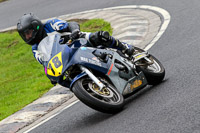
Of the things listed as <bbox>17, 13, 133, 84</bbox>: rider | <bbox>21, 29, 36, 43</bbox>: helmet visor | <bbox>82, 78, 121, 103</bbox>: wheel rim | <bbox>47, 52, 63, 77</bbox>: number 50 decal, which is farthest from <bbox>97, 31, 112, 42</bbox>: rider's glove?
<bbox>21, 29, 36, 43</bbox>: helmet visor

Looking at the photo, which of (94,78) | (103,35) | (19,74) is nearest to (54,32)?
(103,35)

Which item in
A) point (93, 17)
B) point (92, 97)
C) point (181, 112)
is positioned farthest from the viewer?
point (93, 17)

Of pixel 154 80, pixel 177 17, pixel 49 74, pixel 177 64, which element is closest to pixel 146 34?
pixel 177 17

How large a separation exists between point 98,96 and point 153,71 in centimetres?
136

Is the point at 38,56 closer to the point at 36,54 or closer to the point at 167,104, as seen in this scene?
the point at 36,54

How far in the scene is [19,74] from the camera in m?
12.0

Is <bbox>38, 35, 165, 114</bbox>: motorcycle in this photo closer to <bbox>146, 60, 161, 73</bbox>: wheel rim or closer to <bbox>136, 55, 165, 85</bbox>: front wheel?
<bbox>136, 55, 165, 85</bbox>: front wheel

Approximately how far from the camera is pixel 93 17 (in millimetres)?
14492

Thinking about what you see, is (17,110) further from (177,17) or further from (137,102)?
(177,17)

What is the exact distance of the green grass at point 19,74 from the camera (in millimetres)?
9750

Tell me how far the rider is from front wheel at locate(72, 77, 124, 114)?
0.76 metres

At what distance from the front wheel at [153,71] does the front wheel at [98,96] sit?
0.84 metres

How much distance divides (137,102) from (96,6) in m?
9.54

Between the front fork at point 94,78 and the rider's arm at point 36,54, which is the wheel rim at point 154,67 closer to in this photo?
the front fork at point 94,78
